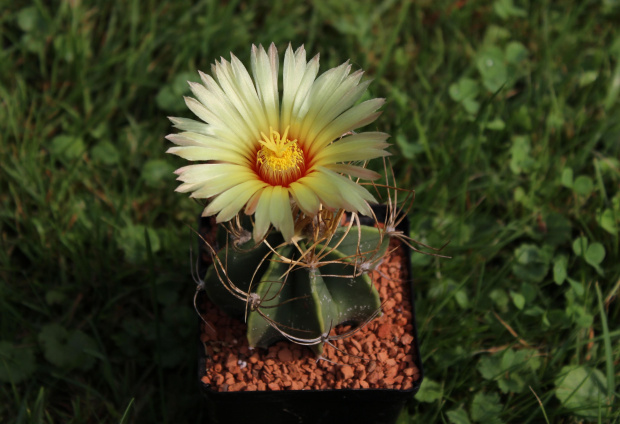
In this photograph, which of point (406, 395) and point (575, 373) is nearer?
point (406, 395)

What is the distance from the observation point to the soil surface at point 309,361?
1.77m

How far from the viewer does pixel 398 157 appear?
8.42 ft

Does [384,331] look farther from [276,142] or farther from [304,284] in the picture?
[276,142]

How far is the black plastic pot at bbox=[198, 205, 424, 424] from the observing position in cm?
174

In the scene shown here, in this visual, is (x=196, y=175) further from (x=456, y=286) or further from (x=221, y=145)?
(x=456, y=286)

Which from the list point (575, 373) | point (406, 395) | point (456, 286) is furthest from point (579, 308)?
point (406, 395)

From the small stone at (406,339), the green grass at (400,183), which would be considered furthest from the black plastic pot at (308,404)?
the green grass at (400,183)

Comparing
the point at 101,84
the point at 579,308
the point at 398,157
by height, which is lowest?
the point at 579,308

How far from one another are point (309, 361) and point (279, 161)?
54 centimetres

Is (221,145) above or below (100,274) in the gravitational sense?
above

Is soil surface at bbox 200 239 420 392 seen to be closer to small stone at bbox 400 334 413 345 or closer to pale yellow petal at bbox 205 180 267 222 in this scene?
small stone at bbox 400 334 413 345

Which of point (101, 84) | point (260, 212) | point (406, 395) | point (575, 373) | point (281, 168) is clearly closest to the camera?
point (260, 212)

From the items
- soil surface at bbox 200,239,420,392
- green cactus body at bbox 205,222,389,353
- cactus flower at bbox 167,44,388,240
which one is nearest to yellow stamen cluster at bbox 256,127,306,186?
cactus flower at bbox 167,44,388,240

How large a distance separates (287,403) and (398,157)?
3.44ft
